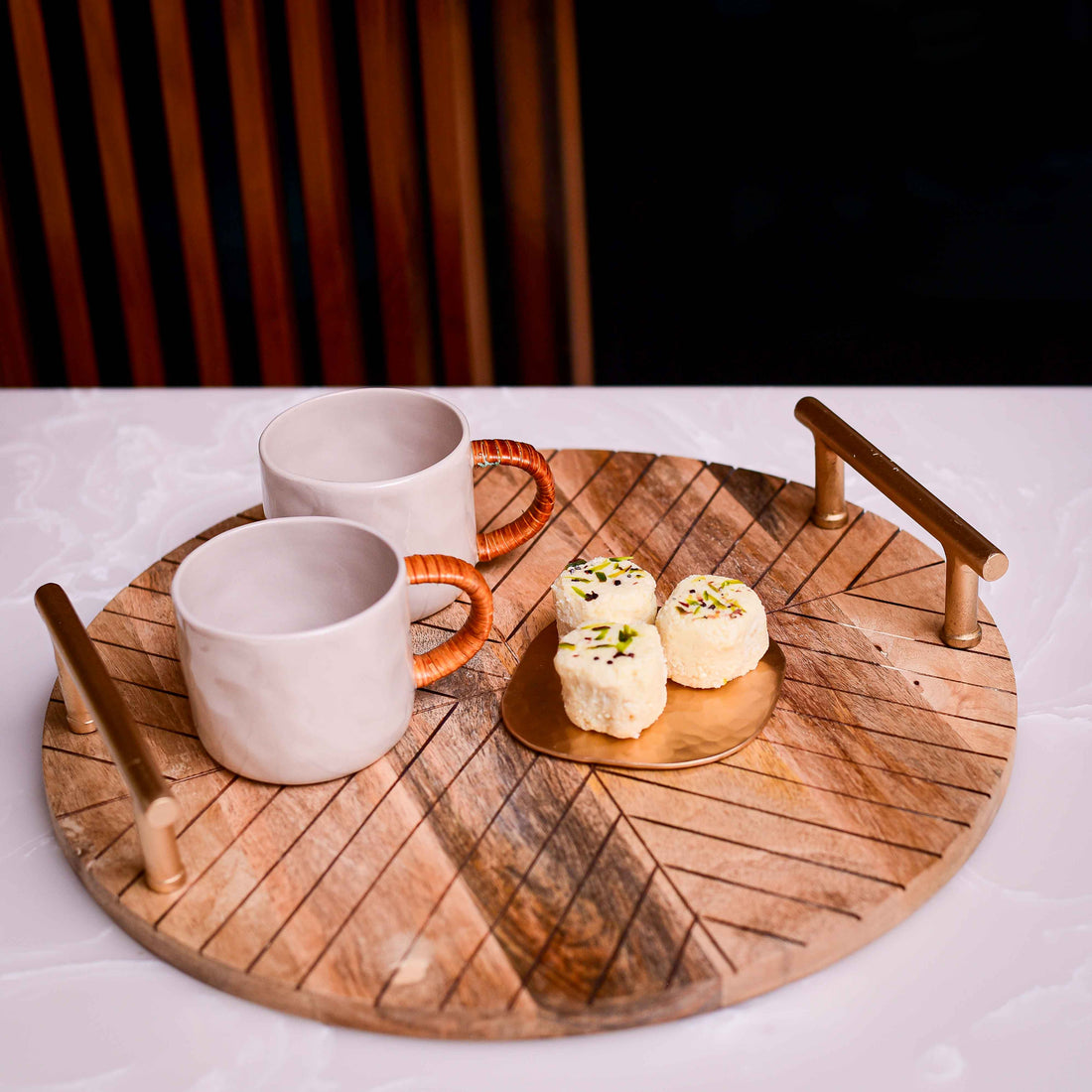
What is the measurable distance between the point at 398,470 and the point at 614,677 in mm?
286

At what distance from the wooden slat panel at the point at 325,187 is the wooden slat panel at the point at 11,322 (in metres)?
0.43

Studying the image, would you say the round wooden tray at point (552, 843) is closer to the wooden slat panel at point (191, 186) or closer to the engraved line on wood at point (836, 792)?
the engraved line on wood at point (836, 792)

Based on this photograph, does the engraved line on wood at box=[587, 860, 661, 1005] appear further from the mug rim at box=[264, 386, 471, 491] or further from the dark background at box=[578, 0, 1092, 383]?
the dark background at box=[578, 0, 1092, 383]

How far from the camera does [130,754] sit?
22.6 inches

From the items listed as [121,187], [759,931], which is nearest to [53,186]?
[121,187]

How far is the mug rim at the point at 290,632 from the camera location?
0.59 meters

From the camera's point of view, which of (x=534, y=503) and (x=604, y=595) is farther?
(x=534, y=503)

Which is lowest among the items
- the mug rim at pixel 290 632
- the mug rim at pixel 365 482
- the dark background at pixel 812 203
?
the dark background at pixel 812 203

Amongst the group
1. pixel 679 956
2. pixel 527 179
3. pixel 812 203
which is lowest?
pixel 812 203

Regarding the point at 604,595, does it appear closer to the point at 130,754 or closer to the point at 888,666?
the point at 888,666

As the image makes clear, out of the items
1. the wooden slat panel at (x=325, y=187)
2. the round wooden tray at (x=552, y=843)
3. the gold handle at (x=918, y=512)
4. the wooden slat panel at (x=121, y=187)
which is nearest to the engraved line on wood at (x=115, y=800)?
the round wooden tray at (x=552, y=843)

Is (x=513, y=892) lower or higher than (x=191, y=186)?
lower

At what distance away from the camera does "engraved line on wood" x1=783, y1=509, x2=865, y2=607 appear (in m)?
0.82

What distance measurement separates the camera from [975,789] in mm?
645
